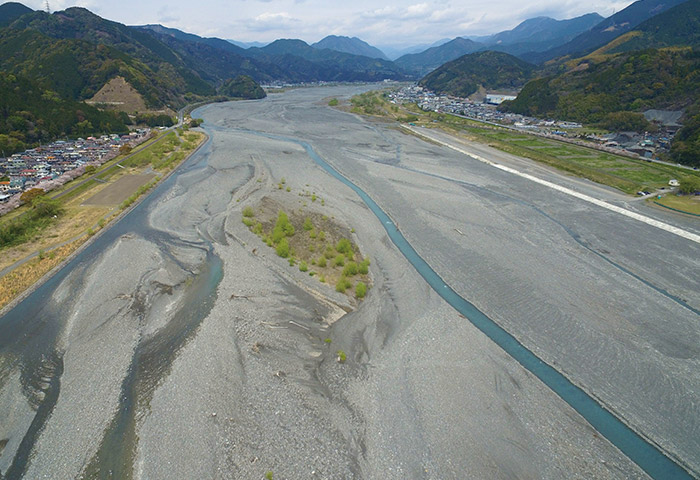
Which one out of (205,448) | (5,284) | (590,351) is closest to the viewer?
(205,448)

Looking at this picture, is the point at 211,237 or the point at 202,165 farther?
the point at 202,165

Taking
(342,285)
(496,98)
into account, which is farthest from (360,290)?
(496,98)

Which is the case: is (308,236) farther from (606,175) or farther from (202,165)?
(606,175)

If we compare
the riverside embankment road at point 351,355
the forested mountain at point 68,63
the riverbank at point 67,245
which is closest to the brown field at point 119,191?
the riverbank at point 67,245

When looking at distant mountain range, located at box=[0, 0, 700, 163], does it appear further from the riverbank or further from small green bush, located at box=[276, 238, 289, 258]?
small green bush, located at box=[276, 238, 289, 258]

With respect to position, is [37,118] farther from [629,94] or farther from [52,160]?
[629,94]

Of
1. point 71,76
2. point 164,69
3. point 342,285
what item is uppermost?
point 164,69

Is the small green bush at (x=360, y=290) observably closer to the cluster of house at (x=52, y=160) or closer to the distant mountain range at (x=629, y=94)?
the cluster of house at (x=52, y=160)

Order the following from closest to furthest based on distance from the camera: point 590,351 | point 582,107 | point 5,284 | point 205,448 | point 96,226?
point 205,448
point 590,351
point 5,284
point 96,226
point 582,107

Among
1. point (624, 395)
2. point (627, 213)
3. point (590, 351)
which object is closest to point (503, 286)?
point (590, 351)
